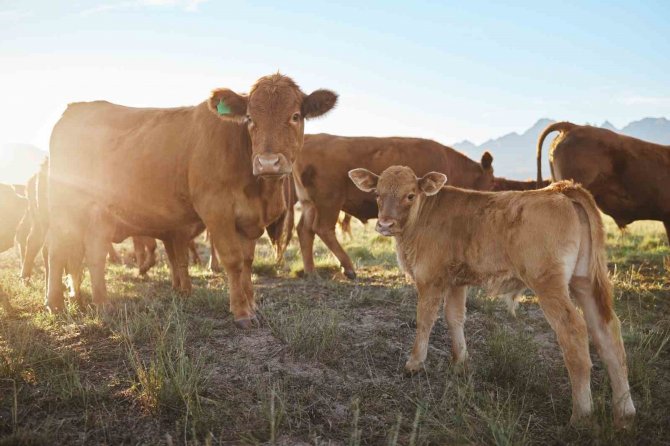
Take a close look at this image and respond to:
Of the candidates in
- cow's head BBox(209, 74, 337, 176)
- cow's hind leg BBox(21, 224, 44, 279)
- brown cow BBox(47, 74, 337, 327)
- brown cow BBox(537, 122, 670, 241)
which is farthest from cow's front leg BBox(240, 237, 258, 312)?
brown cow BBox(537, 122, 670, 241)

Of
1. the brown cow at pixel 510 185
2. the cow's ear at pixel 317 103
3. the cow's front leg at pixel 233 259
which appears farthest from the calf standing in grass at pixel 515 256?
the brown cow at pixel 510 185

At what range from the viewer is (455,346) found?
15.6 ft

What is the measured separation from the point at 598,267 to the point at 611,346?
0.57 meters

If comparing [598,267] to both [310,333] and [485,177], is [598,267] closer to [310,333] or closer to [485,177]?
[310,333]

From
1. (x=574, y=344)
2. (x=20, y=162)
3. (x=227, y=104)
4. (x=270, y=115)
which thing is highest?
(x=20, y=162)

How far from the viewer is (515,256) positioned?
404 centimetres

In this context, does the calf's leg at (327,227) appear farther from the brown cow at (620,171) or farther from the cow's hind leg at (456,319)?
the cow's hind leg at (456,319)

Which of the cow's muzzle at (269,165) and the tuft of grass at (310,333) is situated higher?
the cow's muzzle at (269,165)

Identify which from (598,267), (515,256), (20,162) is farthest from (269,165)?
(20,162)

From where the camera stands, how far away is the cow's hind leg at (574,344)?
3.72 meters

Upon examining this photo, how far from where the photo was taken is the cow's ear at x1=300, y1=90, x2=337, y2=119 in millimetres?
5641

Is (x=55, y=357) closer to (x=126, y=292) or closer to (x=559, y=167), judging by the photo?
(x=126, y=292)

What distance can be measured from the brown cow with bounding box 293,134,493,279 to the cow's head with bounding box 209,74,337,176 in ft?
13.1

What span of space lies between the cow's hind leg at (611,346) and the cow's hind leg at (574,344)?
22cm
